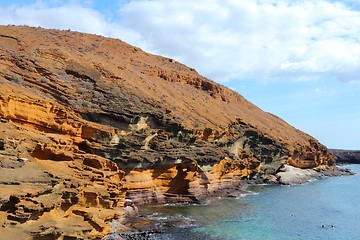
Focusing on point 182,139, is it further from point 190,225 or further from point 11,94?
point 11,94

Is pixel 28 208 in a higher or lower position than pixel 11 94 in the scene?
lower

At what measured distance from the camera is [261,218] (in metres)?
30.5

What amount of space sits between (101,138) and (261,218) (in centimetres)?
1417

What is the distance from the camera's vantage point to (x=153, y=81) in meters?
50.1

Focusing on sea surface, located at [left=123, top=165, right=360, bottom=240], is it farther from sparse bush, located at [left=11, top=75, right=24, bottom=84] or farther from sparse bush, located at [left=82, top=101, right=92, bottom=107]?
sparse bush, located at [left=11, top=75, right=24, bottom=84]

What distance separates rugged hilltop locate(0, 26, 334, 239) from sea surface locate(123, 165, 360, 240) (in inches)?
122

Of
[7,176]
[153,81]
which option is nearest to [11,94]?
[7,176]

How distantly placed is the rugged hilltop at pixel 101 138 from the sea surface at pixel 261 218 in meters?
3.09

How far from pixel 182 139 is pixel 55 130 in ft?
46.5

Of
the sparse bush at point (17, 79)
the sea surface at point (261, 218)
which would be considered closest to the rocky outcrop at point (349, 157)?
the sea surface at point (261, 218)

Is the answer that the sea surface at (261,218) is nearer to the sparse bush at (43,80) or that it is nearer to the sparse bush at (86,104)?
the sparse bush at (86,104)

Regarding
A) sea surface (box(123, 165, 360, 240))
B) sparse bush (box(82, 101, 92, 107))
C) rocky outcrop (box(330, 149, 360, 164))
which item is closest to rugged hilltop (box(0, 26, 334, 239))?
sparse bush (box(82, 101, 92, 107))

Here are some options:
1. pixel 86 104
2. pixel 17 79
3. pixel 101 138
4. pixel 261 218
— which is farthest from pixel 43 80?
pixel 261 218

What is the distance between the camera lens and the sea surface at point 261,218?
2539 cm
